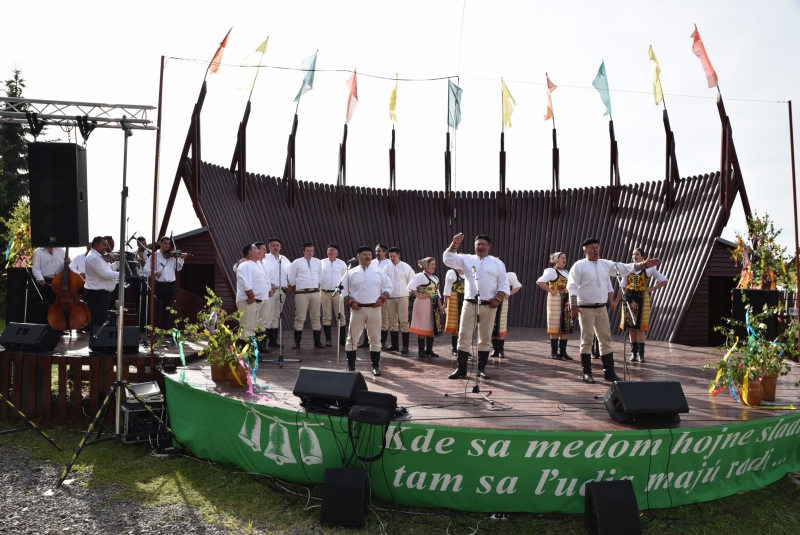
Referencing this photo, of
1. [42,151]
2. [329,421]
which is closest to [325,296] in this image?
[42,151]

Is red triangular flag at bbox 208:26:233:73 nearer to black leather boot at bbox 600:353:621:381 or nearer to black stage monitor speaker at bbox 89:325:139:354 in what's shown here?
black stage monitor speaker at bbox 89:325:139:354

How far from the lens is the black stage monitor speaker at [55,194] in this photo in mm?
5547

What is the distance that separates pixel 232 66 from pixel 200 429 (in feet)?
25.6

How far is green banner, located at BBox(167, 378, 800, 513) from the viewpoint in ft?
12.8

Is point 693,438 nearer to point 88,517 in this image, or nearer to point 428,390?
point 428,390

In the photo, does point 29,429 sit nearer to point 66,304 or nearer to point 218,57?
point 66,304

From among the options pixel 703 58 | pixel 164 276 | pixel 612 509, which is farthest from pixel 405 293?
pixel 703 58

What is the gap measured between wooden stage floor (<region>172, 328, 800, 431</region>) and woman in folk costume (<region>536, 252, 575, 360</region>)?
26 centimetres

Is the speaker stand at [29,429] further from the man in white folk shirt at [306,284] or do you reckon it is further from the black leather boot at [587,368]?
the black leather boot at [587,368]

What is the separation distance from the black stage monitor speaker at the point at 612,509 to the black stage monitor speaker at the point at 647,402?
56 cm

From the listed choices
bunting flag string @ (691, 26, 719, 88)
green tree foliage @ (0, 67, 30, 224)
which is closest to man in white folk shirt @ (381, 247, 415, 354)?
bunting flag string @ (691, 26, 719, 88)

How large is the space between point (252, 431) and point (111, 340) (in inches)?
91.7

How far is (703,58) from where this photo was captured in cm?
1023

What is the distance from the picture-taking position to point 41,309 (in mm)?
7578
